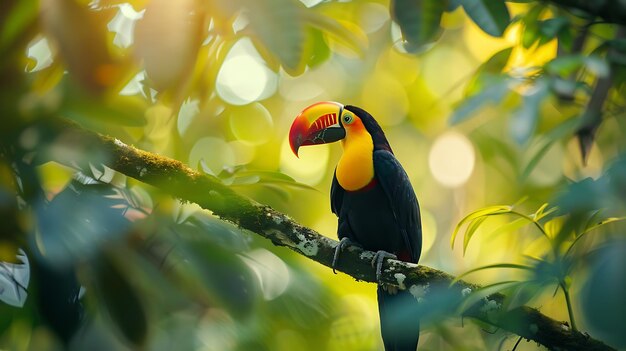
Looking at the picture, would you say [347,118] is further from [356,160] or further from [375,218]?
[375,218]

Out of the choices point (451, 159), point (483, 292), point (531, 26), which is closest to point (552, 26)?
point (531, 26)

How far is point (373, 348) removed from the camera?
4.28m

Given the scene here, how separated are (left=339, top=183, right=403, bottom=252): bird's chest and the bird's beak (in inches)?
10.8

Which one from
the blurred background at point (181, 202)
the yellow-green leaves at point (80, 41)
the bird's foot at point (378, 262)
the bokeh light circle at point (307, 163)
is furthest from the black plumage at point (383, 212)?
the bokeh light circle at point (307, 163)

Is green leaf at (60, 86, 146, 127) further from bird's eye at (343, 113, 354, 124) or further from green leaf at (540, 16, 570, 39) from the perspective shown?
bird's eye at (343, 113, 354, 124)

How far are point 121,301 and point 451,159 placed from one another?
5.50 metres

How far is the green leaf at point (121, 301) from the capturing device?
1325mm

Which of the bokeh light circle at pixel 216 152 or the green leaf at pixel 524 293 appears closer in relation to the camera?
the green leaf at pixel 524 293

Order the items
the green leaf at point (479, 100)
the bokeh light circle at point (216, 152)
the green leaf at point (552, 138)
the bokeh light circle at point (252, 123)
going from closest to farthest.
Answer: the green leaf at point (479, 100) → the green leaf at point (552, 138) → the bokeh light circle at point (216, 152) → the bokeh light circle at point (252, 123)

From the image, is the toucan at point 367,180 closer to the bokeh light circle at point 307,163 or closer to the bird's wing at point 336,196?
the bird's wing at point 336,196

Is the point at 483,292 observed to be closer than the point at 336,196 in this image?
Yes

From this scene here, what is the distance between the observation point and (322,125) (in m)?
2.98

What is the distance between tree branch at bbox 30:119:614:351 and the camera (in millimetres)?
2045

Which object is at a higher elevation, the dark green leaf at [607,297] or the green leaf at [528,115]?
the dark green leaf at [607,297]
